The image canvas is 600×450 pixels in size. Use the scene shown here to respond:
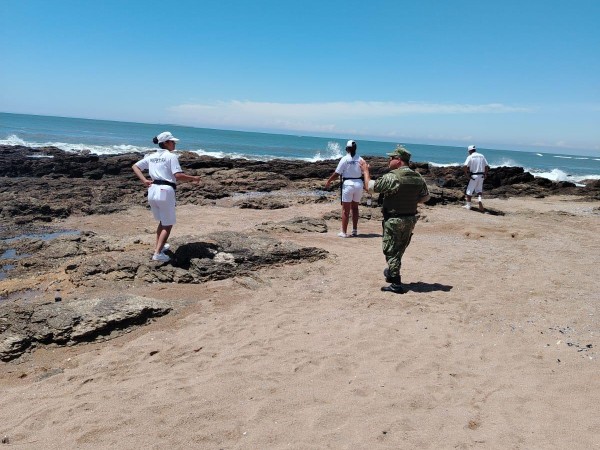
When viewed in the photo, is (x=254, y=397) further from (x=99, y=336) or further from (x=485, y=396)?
(x=99, y=336)

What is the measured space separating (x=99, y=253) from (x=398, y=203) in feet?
15.6

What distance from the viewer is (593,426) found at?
3.06 metres

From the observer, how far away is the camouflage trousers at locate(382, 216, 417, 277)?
563cm

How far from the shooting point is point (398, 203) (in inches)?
221

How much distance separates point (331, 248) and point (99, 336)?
4314 mm

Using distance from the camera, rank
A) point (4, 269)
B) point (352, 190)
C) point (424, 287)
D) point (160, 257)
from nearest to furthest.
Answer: point (424, 287) → point (160, 257) → point (4, 269) → point (352, 190)

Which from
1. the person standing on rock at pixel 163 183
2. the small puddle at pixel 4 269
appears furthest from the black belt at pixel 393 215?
the small puddle at pixel 4 269

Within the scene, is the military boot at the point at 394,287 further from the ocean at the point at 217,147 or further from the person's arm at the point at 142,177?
the ocean at the point at 217,147

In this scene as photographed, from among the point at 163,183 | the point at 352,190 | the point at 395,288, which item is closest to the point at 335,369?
the point at 395,288

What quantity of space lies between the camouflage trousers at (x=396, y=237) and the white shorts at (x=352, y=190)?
9.85 feet

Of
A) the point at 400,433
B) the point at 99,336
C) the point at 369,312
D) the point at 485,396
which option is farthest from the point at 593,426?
the point at 99,336

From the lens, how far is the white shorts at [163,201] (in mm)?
6184

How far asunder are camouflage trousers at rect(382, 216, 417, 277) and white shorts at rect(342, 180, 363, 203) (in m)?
3.00

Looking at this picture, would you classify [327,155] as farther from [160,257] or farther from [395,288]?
[395,288]
